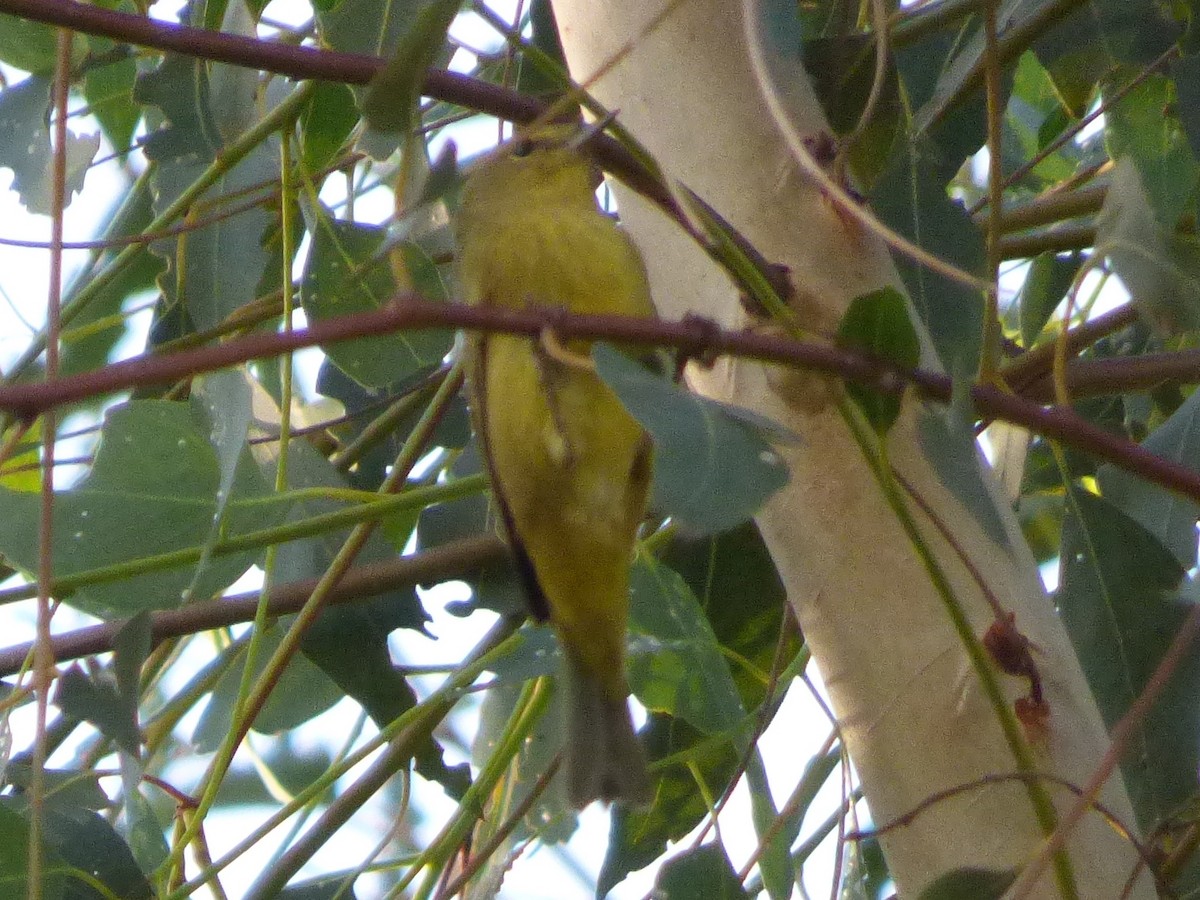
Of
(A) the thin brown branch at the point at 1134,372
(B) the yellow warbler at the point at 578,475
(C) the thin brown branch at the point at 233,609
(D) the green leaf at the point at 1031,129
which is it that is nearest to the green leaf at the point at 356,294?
(B) the yellow warbler at the point at 578,475

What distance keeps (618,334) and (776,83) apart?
511 mm

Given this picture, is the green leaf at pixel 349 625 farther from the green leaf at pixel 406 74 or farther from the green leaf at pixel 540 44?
the green leaf at pixel 406 74

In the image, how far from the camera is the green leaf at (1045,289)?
67.7 inches

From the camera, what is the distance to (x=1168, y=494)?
4.86ft

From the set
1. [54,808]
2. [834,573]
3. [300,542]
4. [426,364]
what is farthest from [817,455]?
[54,808]

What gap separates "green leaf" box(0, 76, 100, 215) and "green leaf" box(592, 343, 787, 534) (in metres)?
0.99

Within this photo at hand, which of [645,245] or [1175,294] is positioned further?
[645,245]

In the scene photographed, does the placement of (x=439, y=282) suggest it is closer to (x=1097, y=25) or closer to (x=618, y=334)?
(x=1097, y=25)

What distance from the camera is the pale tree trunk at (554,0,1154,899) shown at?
1.10 meters

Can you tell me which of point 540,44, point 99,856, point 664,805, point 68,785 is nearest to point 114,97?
point 540,44

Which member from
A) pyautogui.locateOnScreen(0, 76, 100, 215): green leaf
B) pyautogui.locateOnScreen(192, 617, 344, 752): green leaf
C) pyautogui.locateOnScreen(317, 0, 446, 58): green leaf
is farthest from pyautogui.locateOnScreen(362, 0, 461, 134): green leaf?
pyautogui.locateOnScreen(192, 617, 344, 752): green leaf

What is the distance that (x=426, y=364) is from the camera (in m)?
1.60

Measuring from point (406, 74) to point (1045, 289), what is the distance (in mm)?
1056

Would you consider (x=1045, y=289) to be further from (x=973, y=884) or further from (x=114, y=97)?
(x=114, y=97)
